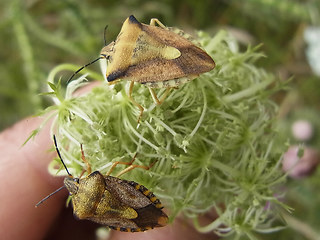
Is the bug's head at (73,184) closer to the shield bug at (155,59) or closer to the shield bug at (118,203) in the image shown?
A: the shield bug at (118,203)

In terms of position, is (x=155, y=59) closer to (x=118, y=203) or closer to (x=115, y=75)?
(x=115, y=75)

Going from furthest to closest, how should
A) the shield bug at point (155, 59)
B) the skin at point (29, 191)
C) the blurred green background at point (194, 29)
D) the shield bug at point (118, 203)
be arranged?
the blurred green background at point (194, 29) < the skin at point (29, 191) < the shield bug at point (118, 203) < the shield bug at point (155, 59)

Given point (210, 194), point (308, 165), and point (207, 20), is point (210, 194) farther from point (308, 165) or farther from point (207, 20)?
point (207, 20)

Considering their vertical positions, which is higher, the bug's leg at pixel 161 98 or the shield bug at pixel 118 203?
the bug's leg at pixel 161 98

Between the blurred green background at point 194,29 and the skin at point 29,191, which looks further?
the blurred green background at point 194,29

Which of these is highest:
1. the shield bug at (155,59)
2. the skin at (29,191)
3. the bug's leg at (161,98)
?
the shield bug at (155,59)

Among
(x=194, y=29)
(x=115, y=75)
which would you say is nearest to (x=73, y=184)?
(x=115, y=75)

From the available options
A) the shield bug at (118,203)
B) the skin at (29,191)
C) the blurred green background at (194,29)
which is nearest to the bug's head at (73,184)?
the shield bug at (118,203)

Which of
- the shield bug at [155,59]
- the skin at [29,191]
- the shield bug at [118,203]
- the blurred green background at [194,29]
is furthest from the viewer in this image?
Result: the blurred green background at [194,29]
